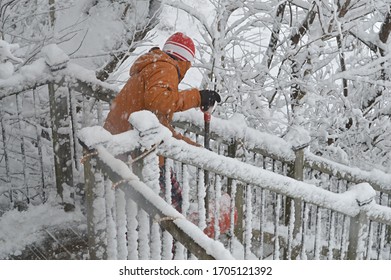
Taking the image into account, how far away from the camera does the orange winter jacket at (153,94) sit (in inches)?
168

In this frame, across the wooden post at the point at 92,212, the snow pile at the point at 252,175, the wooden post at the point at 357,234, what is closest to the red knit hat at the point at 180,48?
the snow pile at the point at 252,175

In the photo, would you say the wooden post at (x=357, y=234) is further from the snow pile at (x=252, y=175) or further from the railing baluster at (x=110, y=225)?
the railing baluster at (x=110, y=225)

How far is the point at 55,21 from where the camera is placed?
7.33 m

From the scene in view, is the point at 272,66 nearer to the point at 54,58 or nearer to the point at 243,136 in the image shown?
the point at 243,136

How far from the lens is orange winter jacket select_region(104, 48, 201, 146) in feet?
14.0

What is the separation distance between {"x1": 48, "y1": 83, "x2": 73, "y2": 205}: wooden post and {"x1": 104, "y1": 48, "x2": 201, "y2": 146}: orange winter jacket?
17.9 inches

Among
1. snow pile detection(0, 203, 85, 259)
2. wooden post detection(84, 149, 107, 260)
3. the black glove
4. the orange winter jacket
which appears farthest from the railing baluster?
the black glove

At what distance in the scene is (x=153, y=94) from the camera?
14.0ft

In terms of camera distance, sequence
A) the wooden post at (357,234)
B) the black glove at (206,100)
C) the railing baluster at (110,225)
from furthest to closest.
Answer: the black glove at (206,100) → the wooden post at (357,234) → the railing baluster at (110,225)

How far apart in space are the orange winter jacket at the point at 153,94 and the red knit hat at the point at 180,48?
0.24 feet

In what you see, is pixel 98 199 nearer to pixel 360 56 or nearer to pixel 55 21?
pixel 55 21

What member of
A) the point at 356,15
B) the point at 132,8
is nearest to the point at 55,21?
the point at 132,8

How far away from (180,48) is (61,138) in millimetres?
1363
